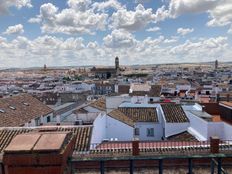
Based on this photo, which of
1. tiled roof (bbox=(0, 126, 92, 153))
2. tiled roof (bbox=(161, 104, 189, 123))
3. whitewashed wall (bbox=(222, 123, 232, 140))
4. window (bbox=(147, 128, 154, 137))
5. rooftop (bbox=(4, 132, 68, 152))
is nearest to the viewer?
rooftop (bbox=(4, 132, 68, 152))

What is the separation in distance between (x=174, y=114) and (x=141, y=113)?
3.54 m

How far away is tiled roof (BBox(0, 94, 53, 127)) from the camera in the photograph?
2792cm

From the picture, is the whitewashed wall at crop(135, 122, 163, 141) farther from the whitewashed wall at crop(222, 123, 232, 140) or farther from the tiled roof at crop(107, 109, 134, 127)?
the whitewashed wall at crop(222, 123, 232, 140)

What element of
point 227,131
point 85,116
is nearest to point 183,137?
point 227,131

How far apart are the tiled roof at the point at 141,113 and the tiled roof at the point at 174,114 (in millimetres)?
1435

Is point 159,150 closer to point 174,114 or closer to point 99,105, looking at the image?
point 174,114

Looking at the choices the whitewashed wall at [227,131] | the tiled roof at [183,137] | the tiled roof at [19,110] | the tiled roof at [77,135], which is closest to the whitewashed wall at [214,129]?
the whitewashed wall at [227,131]

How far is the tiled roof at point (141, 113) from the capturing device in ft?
96.7

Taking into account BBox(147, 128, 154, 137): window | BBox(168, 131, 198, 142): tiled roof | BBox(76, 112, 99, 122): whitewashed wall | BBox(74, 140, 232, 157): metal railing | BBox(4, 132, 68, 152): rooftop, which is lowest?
BBox(147, 128, 154, 137): window

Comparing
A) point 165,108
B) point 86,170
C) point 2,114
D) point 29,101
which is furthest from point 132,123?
point 86,170

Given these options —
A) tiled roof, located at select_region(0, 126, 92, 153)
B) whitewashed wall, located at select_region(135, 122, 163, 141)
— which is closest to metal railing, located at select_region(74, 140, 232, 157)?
tiled roof, located at select_region(0, 126, 92, 153)

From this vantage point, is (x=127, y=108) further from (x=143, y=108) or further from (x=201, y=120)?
(x=201, y=120)

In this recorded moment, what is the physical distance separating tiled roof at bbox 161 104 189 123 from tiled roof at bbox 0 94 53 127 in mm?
13541

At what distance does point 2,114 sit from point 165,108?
1546 centimetres
